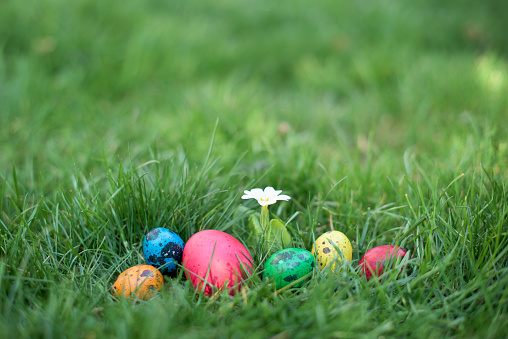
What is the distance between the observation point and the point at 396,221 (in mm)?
1787

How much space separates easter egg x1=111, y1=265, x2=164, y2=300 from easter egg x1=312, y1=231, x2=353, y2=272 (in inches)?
22.8

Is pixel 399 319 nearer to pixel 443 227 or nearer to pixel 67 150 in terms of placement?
pixel 443 227

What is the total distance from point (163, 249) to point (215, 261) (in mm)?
212

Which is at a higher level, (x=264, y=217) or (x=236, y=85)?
(x=236, y=85)

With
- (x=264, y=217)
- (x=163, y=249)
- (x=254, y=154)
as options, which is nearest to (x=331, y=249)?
(x=264, y=217)

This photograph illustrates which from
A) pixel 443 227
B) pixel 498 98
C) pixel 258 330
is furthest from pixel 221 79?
pixel 258 330

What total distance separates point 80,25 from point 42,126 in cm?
138

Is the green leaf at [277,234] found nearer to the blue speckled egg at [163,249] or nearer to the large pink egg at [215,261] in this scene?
the large pink egg at [215,261]

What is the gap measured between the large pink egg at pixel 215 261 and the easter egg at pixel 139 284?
0.11 meters

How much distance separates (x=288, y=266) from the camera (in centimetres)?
136

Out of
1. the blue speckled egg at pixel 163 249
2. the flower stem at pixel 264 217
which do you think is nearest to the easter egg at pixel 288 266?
the flower stem at pixel 264 217

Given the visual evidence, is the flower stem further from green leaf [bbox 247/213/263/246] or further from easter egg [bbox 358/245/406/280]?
easter egg [bbox 358/245/406/280]

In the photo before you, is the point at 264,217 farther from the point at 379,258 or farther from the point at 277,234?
the point at 379,258

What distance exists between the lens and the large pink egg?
53.8 inches
